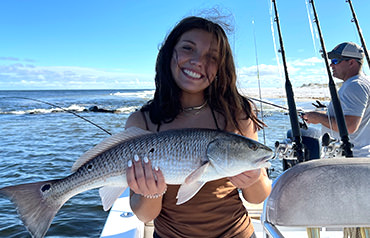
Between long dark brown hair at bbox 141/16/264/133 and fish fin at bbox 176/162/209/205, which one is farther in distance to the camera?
long dark brown hair at bbox 141/16/264/133

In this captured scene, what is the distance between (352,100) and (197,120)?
2783 mm

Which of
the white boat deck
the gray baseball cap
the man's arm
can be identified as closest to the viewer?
the white boat deck

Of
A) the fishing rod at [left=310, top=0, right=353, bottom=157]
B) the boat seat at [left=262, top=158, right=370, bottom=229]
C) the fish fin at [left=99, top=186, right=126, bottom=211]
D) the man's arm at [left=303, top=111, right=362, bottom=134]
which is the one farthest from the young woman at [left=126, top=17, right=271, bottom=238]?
the man's arm at [left=303, top=111, right=362, bottom=134]

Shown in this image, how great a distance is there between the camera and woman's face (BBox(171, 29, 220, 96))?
204 centimetres

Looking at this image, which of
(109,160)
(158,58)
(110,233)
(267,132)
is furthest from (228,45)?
(267,132)

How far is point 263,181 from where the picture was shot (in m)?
1.96

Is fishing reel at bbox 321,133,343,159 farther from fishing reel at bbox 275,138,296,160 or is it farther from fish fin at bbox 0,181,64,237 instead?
fish fin at bbox 0,181,64,237

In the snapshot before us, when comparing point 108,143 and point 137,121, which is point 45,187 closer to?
point 108,143

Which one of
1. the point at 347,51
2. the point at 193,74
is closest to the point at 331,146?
the point at 347,51

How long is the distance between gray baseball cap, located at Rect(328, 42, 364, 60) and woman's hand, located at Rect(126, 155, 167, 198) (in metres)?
3.69

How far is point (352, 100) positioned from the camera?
3.86 meters

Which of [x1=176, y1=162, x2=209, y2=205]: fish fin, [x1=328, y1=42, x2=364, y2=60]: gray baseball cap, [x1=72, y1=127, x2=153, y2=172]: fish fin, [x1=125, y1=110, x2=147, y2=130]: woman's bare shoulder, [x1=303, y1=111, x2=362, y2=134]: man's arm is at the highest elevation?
[x1=328, y1=42, x2=364, y2=60]: gray baseball cap

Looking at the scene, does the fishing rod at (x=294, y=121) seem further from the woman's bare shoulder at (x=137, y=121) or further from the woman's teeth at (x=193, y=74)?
the woman's bare shoulder at (x=137, y=121)

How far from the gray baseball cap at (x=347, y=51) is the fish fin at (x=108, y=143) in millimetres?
3644
